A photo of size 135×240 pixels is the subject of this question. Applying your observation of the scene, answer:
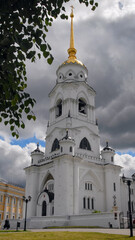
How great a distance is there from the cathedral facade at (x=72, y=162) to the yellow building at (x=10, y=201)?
17.6 metres

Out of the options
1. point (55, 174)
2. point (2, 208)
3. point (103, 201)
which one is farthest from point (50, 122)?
point (2, 208)

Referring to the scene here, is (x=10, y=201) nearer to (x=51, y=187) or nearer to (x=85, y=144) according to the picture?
(x=51, y=187)

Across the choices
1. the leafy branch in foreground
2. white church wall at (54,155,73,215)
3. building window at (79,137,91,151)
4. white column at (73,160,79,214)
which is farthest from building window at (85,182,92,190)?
the leafy branch in foreground

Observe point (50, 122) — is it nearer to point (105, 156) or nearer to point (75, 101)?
point (75, 101)

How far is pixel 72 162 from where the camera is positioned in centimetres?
3566

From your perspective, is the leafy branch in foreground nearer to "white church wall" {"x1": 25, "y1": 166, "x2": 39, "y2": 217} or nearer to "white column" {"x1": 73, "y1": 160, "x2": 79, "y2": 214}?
"white column" {"x1": 73, "y1": 160, "x2": 79, "y2": 214}

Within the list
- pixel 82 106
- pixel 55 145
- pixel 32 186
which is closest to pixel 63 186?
pixel 32 186

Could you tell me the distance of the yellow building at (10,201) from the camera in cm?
5537

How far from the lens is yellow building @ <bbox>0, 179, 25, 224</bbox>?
55366 mm

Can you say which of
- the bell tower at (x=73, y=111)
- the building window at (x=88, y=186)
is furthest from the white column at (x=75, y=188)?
the building window at (x=88, y=186)

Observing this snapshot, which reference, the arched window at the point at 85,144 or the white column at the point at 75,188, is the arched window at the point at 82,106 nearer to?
the arched window at the point at 85,144

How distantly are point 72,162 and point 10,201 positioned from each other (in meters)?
28.3

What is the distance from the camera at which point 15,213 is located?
5878 cm

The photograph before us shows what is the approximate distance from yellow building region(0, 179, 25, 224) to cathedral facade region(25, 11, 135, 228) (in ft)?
57.8
